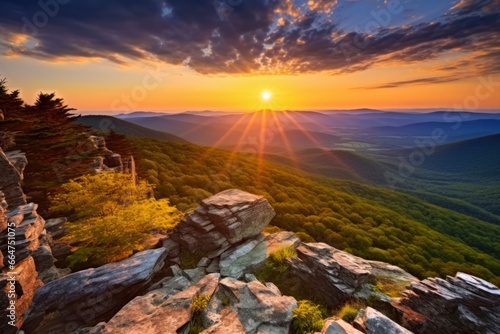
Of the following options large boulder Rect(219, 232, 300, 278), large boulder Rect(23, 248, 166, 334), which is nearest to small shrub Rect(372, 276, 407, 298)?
large boulder Rect(219, 232, 300, 278)

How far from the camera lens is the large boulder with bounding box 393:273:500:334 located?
13148 mm

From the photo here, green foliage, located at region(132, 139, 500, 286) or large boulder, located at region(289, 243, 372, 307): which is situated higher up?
large boulder, located at region(289, 243, 372, 307)

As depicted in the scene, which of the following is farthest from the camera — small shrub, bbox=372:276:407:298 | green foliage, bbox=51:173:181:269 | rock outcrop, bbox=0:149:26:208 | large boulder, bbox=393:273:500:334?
small shrub, bbox=372:276:407:298

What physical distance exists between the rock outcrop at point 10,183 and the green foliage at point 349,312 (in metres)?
23.0

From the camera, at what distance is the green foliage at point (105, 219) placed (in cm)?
1745

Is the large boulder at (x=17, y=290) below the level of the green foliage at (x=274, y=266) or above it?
above

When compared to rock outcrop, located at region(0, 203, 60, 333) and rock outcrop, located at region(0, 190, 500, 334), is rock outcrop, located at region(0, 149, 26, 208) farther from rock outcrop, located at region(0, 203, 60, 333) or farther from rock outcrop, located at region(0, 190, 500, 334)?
rock outcrop, located at region(0, 190, 500, 334)

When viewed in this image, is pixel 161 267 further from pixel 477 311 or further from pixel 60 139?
pixel 477 311

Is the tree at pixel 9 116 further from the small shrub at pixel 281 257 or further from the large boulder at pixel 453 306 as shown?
the large boulder at pixel 453 306

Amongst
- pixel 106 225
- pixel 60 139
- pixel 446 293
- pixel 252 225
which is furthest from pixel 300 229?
pixel 60 139

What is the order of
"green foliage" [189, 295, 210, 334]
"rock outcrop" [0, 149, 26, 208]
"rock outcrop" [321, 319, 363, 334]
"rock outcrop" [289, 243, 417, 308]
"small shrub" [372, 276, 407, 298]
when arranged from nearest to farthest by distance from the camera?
1. "rock outcrop" [321, 319, 363, 334]
2. "green foliage" [189, 295, 210, 334]
3. "rock outcrop" [0, 149, 26, 208]
4. "rock outcrop" [289, 243, 417, 308]
5. "small shrub" [372, 276, 407, 298]

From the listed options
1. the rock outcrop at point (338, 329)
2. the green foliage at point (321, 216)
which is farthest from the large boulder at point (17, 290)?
the green foliage at point (321, 216)

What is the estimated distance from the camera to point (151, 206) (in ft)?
69.1

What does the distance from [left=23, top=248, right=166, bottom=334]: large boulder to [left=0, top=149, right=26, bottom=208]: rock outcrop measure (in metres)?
7.07
